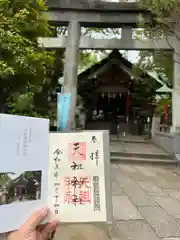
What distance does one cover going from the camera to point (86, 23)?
9430 mm

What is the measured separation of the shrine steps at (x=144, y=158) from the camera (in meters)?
8.31

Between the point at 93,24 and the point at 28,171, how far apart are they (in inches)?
356

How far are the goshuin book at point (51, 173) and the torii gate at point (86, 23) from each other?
7639 mm

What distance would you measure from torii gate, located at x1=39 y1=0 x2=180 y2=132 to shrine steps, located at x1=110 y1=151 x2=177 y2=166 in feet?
3.36

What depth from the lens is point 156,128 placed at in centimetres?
1197

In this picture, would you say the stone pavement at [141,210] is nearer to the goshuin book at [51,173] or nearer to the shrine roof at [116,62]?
the goshuin book at [51,173]

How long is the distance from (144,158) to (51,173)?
24.7 feet

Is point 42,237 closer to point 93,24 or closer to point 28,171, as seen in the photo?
point 28,171

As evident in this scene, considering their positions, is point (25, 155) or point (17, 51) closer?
point (25, 155)

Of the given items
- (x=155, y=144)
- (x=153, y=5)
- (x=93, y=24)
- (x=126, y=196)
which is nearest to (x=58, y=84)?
(x=93, y=24)

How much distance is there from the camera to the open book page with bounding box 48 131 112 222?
4.50 feet

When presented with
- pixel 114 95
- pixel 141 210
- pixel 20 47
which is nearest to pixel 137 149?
pixel 141 210

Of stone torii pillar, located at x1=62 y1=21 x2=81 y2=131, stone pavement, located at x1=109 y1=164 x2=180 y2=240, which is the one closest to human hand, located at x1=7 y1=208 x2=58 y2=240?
stone pavement, located at x1=109 y1=164 x2=180 y2=240

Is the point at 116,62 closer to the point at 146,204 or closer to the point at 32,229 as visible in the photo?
the point at 146,204
